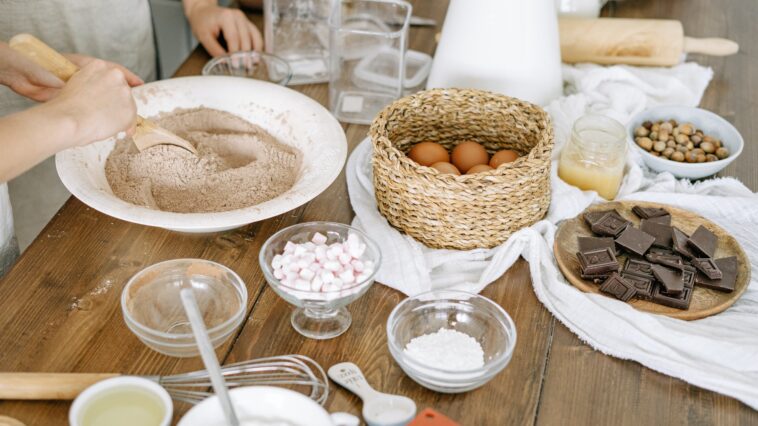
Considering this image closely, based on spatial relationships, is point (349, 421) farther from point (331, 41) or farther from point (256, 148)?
point (331, 41)

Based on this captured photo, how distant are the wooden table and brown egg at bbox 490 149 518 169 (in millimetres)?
171

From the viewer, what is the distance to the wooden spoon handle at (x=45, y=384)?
891 mm

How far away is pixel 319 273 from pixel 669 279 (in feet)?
1.62

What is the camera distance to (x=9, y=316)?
1.03 meters

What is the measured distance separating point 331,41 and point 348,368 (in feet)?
2.43

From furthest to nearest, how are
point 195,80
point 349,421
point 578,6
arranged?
1. point 578,6
2. point 195,80
3. point 349,421

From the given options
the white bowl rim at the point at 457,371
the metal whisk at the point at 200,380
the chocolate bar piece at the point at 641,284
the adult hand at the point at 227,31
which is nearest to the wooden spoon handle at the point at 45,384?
the metal whisk at the point at 200,380

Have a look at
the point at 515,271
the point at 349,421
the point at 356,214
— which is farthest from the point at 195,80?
the point at 349,421

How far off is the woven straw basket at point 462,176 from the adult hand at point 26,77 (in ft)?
1.83

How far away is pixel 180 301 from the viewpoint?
1.04 meters

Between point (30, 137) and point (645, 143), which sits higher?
point (30, 137)

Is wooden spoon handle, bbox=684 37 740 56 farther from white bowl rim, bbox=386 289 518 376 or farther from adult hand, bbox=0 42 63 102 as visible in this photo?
adult hand, bbox=0 42 63 102

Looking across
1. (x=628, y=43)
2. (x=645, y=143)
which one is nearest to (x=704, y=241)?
(x=645, y=143)

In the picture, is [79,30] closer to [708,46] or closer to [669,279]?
[669,279]
